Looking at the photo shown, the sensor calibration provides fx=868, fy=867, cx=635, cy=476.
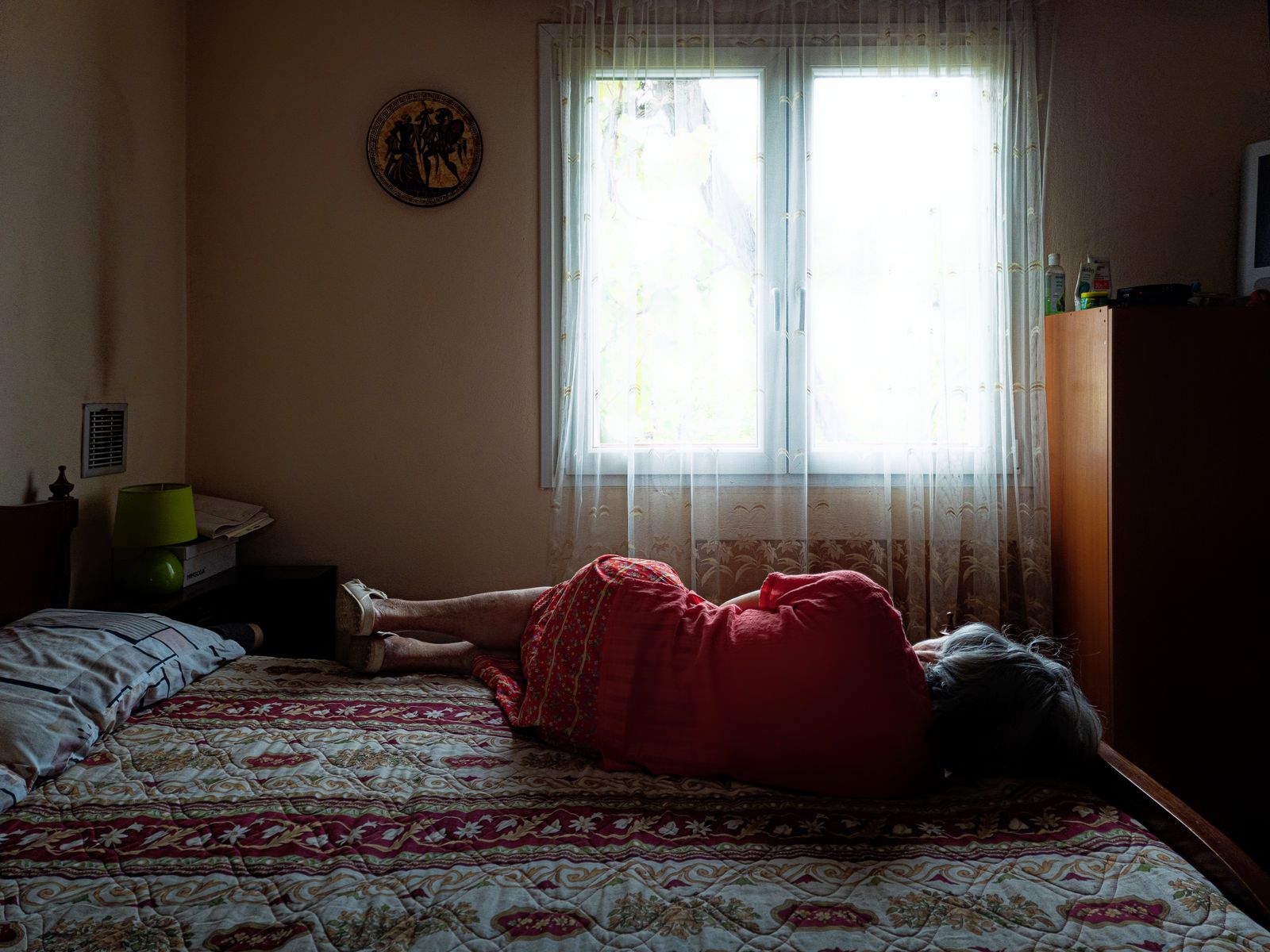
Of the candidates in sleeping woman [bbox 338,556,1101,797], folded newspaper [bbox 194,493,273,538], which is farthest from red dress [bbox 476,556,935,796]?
folded newspaper [bbox 194,493,273,538]

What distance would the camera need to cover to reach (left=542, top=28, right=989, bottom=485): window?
2988mm

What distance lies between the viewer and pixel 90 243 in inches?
102

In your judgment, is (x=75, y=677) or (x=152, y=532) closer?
(x=75, y=677)

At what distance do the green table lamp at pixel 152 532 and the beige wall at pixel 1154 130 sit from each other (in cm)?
302

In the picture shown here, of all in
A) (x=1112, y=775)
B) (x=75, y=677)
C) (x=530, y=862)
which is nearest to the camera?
(x=530, y=862)

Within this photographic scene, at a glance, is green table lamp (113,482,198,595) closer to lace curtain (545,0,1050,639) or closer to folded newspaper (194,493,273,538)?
folded newspaper (194,493,273,538)

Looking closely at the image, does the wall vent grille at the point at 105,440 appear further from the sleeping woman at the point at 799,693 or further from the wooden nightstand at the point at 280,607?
the sleeping woman at the point at 799,693

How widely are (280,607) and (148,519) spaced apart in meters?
0.51

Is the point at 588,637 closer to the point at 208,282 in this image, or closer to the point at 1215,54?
the point at 208,282

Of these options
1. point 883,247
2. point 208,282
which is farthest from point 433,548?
point 883,247

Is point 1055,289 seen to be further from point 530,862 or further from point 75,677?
point 75,677

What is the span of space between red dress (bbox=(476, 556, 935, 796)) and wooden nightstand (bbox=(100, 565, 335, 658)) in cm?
124

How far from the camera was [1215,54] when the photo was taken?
3.08 metres

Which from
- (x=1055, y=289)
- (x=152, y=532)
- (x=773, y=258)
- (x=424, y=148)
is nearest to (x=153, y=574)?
(x=152, y=532)
